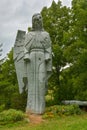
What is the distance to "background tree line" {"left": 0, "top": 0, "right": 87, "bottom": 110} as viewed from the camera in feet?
82.8

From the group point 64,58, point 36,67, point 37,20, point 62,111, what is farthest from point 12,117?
point 64,58

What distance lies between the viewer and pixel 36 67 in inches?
761

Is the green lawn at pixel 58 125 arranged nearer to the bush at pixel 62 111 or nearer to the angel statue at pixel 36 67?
the bush at pixel 62 111

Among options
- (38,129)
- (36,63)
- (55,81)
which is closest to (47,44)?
(36,63)

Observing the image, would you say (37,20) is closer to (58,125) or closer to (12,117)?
(12,117)

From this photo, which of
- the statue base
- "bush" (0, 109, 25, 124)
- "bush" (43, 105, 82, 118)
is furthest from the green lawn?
"bush" (43, 105, 82, 118)

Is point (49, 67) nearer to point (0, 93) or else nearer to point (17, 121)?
point (17, 121)

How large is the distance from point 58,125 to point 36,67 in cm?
485

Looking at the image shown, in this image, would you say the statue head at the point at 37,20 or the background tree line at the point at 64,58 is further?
the background tree line at the point at 64,58

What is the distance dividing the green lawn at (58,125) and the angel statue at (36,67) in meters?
1.93

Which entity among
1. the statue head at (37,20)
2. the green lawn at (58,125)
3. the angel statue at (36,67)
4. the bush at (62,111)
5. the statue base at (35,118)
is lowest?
the green lawn at (58,125)

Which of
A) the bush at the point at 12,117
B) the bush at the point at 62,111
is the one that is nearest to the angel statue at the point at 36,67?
the bush at the point at 62,111

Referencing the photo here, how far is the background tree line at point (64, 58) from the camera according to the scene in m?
25.2

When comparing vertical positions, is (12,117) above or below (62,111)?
below
